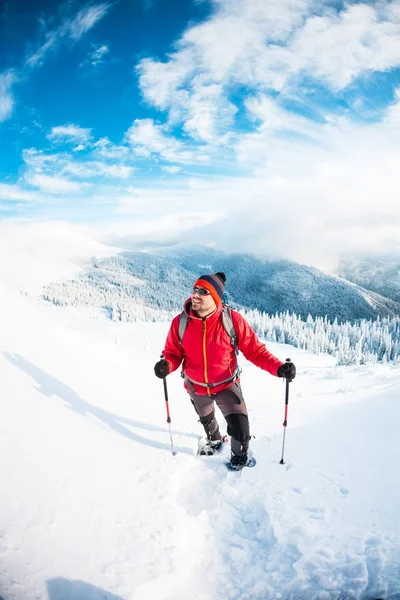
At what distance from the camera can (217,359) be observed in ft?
14.8

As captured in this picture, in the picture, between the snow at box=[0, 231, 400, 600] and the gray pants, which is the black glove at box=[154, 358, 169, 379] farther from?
the snow at box=[0, 231, 400, 600]

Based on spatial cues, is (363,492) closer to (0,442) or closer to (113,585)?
(113,585)

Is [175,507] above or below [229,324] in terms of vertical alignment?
below

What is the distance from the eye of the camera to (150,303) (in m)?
187

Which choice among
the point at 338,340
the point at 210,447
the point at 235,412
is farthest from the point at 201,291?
the point at 338,340

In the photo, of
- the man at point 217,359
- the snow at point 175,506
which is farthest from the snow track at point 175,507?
the man at point 217,359

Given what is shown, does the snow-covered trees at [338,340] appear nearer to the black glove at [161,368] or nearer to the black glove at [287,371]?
the black glove at [287,371]

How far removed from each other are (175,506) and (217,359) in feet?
7.02

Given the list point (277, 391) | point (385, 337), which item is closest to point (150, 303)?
point (385, 337)

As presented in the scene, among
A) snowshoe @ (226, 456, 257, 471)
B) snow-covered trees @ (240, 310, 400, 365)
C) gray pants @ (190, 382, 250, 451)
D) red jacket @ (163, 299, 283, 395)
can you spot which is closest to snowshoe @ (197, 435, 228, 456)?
snowshoe @ (226, 456, 257, 471)

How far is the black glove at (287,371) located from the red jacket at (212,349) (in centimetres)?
7

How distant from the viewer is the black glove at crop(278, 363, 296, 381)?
14.5 feet

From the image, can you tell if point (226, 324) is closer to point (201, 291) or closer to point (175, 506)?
point (201, 291)

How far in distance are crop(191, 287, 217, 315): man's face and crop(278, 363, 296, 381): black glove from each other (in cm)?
159
